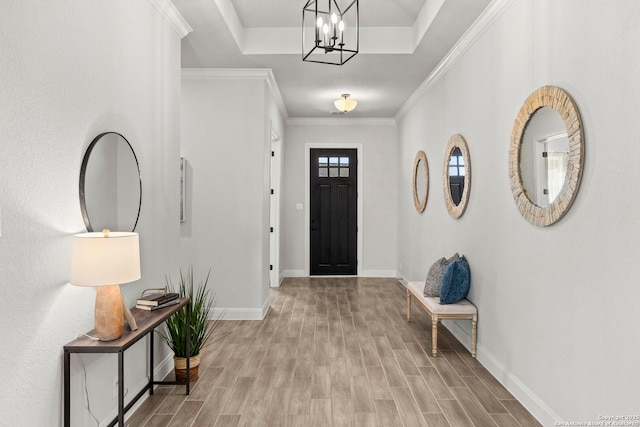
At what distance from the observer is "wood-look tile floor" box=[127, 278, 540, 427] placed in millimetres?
2586

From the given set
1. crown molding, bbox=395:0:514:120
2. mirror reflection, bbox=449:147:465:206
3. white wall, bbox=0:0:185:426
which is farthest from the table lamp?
mirror reflection, bbox=449:147:465:206

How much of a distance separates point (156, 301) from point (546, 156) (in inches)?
94.5

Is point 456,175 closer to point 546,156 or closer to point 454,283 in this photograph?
point 454,283

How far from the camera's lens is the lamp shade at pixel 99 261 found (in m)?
1.83

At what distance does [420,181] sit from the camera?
18.7 feet

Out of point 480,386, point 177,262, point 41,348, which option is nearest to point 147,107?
point 177,262

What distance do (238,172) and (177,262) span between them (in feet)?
5.04

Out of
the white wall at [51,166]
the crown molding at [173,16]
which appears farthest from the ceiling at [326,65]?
the white wall at [51,166]

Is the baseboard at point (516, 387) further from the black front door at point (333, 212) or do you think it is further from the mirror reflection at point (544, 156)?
the black front door at point (333, 212)

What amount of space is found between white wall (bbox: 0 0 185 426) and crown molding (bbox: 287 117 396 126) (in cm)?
480

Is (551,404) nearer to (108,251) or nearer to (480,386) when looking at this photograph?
(480,386)

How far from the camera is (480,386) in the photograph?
3.01 metres

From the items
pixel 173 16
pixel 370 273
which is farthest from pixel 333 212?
pixel 173 16

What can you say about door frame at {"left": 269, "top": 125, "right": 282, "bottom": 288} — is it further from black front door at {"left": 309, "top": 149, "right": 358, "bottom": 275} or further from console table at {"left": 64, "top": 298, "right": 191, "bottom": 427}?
console table at {"left": 64, "top": 298, "right": 191, "bottom": 427}
